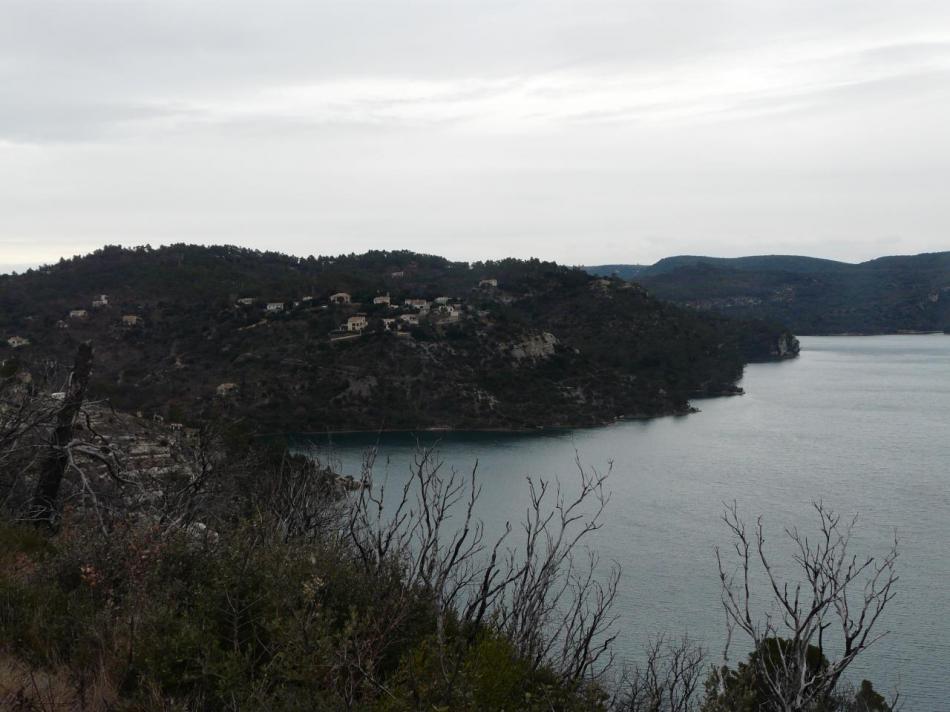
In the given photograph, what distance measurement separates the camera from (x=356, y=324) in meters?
62.0

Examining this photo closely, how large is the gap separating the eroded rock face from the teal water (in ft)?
35.0

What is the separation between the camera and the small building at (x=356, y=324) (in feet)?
202

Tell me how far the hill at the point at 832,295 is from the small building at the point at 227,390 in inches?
3641

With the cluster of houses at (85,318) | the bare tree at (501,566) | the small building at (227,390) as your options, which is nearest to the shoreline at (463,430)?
the small building at (227,390)

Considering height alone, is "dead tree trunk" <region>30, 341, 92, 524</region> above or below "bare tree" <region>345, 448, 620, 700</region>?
above

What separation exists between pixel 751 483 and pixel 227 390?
32.5 m

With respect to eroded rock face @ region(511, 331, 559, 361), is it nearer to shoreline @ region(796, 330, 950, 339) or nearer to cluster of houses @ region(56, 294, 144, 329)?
cluster of houses @ region(56, 294, 144, 329)

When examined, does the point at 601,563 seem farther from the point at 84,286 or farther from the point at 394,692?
the point at 84,286

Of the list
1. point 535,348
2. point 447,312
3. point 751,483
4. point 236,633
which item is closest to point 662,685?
point 236,633

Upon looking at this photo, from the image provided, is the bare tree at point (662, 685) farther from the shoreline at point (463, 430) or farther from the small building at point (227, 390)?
the small building at point (227, 390)

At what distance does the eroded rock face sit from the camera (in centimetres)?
6194

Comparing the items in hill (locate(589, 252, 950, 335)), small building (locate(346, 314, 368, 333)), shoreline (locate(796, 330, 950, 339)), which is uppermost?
hill (locate(589, 252, 950, 335))

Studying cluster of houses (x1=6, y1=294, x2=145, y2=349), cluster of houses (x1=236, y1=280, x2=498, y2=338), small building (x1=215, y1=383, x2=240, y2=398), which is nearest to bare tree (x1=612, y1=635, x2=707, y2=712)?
small building (x1=215, y1=383, x2=240, y2=398)

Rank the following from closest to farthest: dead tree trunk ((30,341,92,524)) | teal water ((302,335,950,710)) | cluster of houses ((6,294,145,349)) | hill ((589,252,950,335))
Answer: dead tree trunk ((30,341,92,524)) → teal water ((302,335,950,710)) → cluster of houses ((6,294,145,349)) → hill ((589,252,950,335))
